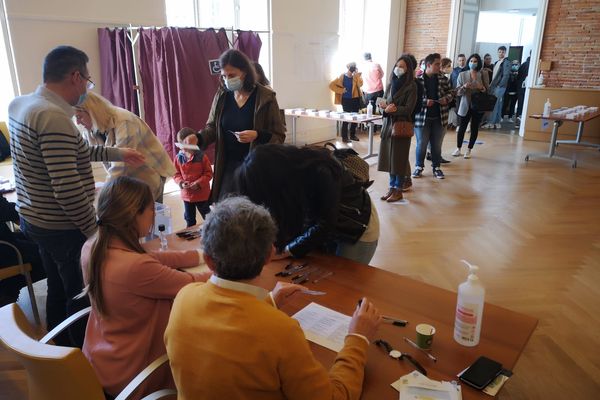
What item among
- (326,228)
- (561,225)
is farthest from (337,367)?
(561,225)

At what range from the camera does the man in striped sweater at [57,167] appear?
1.77 meters

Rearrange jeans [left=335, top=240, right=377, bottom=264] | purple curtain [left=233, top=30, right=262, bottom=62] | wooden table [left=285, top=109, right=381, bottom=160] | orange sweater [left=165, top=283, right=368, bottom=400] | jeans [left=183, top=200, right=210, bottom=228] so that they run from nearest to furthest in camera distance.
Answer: orange sweater [left=165, top=283, right=368, bottom=400] < jeans [left=335, top=240, right=377, bottom=264] < jeans [left=183, top=200, right=210, bottom=228] < purple curtain [left=233, top=30, right=262, bottom=62] < wooden table [left=285, top=109, right=381, bottom=160]

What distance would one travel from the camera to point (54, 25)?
4578 mm

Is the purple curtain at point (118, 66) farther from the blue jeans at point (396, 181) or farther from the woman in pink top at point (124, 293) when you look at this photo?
the woman in pink top at point (124, 293)

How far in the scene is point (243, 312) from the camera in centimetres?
94

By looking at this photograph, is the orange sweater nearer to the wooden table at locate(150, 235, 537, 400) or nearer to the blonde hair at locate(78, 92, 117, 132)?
the wooden table at locate(150, 235, 537, 400)

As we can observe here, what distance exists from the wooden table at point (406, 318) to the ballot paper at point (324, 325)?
0.03 metres

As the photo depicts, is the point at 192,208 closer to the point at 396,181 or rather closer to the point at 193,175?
the point at 193,175

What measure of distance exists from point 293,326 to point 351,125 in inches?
297

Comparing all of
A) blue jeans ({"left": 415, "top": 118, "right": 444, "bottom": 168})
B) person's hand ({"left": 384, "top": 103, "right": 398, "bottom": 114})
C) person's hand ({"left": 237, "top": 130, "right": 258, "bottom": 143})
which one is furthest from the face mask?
blue jeans ({"left": 415, "top": 118, "right": 444, "bottom": 168})

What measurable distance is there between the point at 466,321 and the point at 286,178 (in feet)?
2.61

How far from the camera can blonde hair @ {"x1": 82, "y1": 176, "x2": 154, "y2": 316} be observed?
1354 mm

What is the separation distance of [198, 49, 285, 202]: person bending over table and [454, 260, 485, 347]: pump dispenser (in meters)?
1.64

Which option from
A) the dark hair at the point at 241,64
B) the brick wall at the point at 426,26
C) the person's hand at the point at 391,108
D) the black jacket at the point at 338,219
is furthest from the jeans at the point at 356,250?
the brick wall at the point at 426,26
